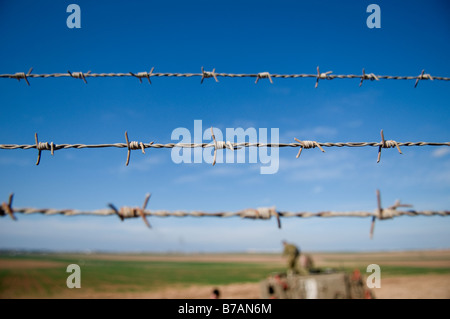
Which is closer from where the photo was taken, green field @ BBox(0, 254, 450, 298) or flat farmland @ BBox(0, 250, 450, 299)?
flat farmland @ BBox(0, 250, 450, 299)

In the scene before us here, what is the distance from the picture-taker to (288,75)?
3248 mm

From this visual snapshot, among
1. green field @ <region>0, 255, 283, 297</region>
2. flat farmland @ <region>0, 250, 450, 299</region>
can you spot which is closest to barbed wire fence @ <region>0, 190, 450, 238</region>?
flat farmland @ <region>0, 250, 450, 299</region>

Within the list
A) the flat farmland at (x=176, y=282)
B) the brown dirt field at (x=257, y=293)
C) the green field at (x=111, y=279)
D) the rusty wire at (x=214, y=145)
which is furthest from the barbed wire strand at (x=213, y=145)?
the green field at (x=111, y=279)

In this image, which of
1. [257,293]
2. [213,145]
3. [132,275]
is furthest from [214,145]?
[132,275]

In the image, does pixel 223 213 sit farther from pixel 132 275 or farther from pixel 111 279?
pixel 132 275

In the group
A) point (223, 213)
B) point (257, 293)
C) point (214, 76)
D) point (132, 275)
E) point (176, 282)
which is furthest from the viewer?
point (132, 275)

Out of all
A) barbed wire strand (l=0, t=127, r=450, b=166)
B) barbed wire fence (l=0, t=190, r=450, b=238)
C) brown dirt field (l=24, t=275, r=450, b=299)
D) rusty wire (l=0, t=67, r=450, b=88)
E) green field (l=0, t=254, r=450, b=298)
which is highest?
rusty wire (l=0, t=67, r=450, b=88)

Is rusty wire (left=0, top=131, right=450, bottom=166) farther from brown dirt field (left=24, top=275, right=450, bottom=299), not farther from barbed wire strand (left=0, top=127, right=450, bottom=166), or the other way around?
brown dirt field (left=24, top=275, right=450, bottom=299)

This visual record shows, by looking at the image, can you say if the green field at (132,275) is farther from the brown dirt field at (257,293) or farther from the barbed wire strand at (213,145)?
the barbed wire strand at (213,145)

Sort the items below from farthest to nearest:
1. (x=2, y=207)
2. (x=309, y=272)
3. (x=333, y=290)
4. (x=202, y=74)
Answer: (x=309, y=272) < (x=333, y=290) < (x=202, y=74) < (x=2, y=207)
